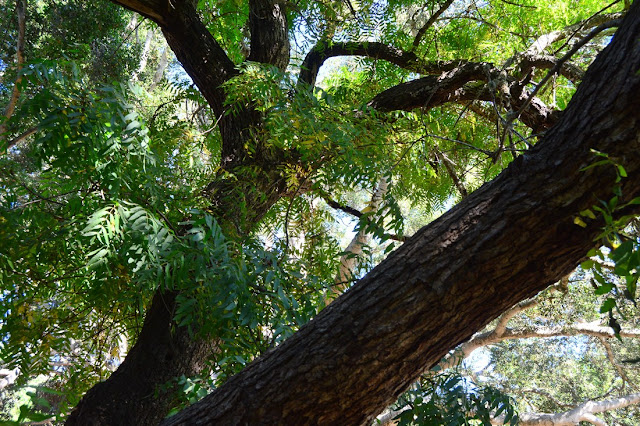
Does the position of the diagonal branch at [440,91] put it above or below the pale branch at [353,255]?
above

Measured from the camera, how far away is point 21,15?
5.05m

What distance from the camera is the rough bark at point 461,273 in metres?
1.08

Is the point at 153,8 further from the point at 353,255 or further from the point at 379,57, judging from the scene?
the point at 353,255

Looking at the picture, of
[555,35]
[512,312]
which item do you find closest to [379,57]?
[555,35]

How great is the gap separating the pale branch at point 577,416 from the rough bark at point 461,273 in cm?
485

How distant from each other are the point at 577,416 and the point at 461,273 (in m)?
5.39

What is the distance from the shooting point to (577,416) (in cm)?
555

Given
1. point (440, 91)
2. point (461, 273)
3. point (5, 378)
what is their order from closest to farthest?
point (461, 273) → point (440, 91) → point (5, 378)

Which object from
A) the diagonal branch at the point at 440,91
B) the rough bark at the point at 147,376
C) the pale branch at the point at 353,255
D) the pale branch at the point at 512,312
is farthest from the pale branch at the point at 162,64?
the rough bark at the point at 147,376

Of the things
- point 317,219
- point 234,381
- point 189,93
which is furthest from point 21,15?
point 234,381

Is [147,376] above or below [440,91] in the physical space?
below

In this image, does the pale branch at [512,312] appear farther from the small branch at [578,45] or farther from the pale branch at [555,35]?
the small branch at [578,45]

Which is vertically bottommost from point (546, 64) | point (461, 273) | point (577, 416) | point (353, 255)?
point (577, 416)

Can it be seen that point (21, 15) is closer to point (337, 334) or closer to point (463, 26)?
point (463, 26)
